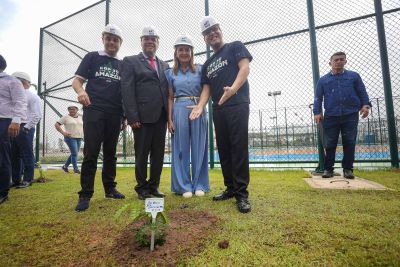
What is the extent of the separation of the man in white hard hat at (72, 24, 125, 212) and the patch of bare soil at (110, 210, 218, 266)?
117 cm

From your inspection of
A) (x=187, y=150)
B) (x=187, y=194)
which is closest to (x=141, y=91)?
(x=187, y=150)

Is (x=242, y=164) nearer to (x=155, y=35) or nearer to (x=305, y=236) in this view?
(x=305, y=236)

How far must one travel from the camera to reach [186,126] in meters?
3.11

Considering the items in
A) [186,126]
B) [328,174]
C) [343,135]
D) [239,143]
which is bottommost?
[328,174]

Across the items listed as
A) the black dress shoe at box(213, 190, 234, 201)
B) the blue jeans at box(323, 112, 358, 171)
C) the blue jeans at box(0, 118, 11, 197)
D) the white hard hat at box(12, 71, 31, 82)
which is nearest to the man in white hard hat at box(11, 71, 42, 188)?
the white hard hat at box(12, 71, 31, 82)

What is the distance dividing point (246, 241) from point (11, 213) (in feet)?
8.02

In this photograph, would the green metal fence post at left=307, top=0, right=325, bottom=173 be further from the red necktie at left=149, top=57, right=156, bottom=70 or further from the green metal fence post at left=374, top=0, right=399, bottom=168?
the red necktie at left=149, top=57, right=156, bottom=70

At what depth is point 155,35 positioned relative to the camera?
3002 mm

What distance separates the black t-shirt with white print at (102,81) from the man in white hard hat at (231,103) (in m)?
1.15

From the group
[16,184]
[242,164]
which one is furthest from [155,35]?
[16,184]

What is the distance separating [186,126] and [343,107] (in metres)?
2.64

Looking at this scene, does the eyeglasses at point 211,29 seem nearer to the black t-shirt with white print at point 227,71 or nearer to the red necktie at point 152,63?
the black t-shirt with white print at point 227,71

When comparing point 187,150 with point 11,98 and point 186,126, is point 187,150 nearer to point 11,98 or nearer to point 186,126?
point 186,126

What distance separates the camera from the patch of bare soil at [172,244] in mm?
1299
